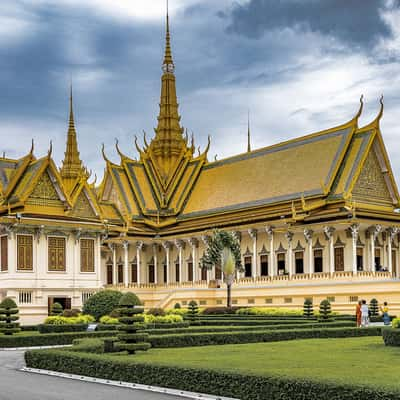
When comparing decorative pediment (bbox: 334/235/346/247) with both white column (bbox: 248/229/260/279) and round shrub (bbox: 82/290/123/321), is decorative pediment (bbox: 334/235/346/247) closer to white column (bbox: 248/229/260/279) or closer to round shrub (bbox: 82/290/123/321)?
white column (bbox: 248/229/260/279)

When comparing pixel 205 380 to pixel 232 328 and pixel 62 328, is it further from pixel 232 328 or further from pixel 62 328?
pixel 62 328

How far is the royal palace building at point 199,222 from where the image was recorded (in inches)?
1447

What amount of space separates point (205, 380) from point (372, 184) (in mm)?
35378

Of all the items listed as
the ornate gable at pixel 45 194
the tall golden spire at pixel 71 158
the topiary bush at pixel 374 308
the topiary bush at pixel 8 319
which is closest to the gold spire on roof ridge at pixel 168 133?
the tall golden spire at pixel 71 158

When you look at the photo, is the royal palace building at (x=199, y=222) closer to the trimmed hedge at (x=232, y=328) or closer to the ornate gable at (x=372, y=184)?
the ornate gable at (x=372, y=184)

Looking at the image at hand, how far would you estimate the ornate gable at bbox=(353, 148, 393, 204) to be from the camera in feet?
146

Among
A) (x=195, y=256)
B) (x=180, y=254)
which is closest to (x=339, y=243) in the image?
(x=195, y=256)

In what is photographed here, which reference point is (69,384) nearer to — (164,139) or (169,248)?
(169,248)

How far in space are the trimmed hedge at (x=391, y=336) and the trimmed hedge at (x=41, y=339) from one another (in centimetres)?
789

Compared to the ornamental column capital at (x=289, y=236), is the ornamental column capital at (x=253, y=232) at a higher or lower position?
higher

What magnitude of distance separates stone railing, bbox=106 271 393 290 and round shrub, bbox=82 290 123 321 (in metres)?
12.2

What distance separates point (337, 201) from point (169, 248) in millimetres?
14804

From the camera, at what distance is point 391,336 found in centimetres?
1814

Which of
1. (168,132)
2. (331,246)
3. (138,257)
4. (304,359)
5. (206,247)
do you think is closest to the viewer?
(304,359)
